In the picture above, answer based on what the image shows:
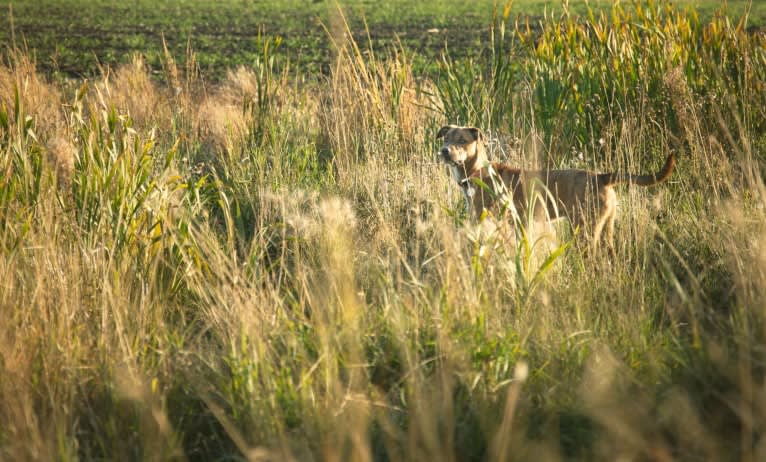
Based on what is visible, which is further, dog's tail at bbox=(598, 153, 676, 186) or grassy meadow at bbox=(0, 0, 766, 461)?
dog's tail at bbox=(598, 153, 676, 186)

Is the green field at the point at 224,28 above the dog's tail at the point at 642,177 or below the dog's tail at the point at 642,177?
above

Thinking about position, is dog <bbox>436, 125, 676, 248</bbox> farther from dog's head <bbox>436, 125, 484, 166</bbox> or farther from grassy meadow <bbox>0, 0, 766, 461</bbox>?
grassy meadow <bbox>0, 0, 766, 461</bbox>

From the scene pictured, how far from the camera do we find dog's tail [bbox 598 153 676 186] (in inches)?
163

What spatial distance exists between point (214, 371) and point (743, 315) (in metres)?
2.07

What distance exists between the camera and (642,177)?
434 cm

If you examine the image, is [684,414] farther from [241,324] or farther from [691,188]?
[691,188]

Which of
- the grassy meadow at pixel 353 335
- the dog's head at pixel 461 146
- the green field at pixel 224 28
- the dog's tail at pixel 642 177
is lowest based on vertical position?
the grassy meadow at pixel 353 335

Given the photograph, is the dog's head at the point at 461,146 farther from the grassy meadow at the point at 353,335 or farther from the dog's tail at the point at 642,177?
the dog's tail at the point at 642,177

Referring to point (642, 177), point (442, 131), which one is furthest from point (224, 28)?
point (642, 177)

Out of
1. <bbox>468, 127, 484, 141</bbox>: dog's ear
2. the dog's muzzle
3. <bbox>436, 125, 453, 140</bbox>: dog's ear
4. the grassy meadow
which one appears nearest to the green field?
<bbox>468, 127, 484, 141</bbox>: dog's ear

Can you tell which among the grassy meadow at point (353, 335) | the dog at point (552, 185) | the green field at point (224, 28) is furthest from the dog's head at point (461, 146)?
the green field at point (224, 28)

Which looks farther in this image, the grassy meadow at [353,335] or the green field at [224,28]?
the green field at [224,28]

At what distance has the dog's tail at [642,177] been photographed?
4137mm

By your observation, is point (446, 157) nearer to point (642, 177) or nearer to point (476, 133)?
point (476, 133)
